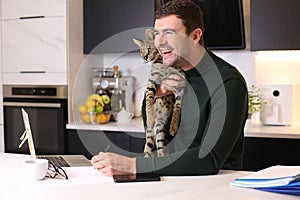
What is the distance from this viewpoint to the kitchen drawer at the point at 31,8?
3301 millimetres

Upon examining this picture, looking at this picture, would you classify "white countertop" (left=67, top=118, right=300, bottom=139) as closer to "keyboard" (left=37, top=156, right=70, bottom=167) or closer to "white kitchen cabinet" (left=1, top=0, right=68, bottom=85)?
"white kitchen cabinet" (left=1, top=0, right=68, bottom=85)

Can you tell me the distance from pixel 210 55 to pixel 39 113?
1967 mm

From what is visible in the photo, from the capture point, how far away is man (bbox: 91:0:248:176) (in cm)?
154

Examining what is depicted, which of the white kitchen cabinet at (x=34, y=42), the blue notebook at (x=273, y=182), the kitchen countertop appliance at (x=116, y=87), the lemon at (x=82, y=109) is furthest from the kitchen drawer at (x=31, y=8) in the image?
the blue notebook at (x=273, y=182)

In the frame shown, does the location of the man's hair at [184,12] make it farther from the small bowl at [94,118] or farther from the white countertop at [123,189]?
the small bowl at [94,118]

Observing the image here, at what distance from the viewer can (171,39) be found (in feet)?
5.13

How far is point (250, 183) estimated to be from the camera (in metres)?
1.40

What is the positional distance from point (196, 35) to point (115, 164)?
0.55m

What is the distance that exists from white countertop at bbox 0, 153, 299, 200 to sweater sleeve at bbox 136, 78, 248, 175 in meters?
0.03

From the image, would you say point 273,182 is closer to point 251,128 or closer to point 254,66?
point 251,128

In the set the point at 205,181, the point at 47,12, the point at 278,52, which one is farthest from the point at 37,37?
the point at 205,181

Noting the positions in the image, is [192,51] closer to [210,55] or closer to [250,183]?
[210,55]

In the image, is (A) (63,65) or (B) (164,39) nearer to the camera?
(B) (164,39)

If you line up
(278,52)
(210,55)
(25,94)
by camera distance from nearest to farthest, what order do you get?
(210,55) < (278,52) < (25,94)
